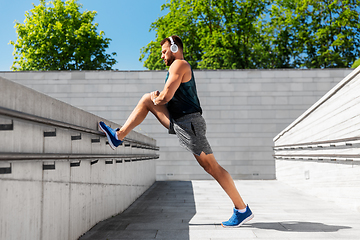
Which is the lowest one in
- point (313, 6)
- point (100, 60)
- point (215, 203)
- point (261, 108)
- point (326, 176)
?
point (215, 203)

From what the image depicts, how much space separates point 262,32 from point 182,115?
84.6 ft

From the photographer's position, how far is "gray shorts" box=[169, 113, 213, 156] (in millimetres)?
3561

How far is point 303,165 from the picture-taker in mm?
7797

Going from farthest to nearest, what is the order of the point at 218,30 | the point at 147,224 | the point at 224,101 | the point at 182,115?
1. the point at 218,30
2. the point at 224,101
3. the point at 147,224
4. the point at 182,115

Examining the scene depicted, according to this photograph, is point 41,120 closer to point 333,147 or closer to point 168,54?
point 168,54

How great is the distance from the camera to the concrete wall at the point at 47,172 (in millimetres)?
2092

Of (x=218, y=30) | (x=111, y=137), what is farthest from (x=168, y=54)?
(x=218, y=30)

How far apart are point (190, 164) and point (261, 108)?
10.9 ft

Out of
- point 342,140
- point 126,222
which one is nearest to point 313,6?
point 342,140

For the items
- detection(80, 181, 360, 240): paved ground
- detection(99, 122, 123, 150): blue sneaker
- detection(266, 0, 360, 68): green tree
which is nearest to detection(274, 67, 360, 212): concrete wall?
detection(80, 181, 360, 240): paved ground

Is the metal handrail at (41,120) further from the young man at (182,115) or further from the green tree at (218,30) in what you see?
the green tree at (218,30)

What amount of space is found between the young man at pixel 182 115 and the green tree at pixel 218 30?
20.7 metres

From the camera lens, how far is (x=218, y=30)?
83.9 feet

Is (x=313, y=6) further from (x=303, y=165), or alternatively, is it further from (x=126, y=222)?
(x=126, y=222)
